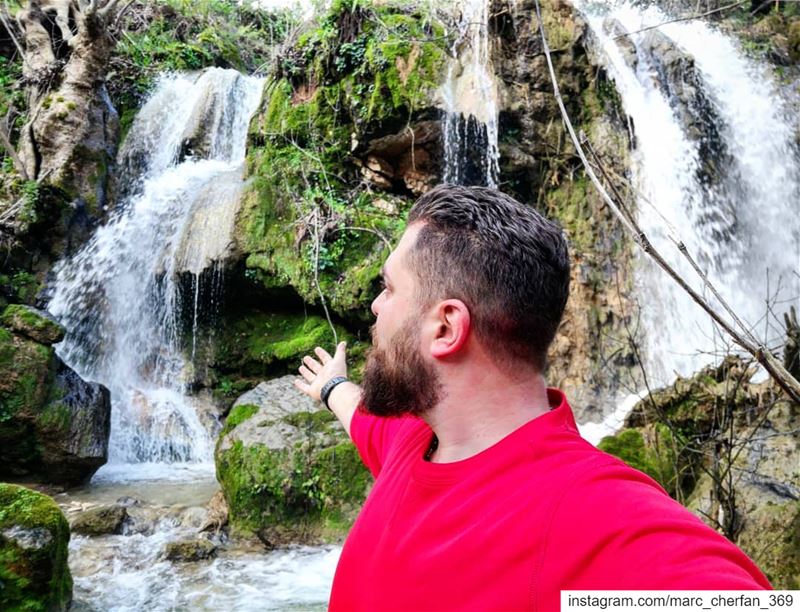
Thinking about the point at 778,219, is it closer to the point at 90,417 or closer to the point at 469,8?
the point at 469,8

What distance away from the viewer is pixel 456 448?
1.29 metres

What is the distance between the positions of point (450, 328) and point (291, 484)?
4.33 meters

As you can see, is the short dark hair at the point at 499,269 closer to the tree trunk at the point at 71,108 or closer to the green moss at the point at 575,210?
the green moss at the point at 575,210

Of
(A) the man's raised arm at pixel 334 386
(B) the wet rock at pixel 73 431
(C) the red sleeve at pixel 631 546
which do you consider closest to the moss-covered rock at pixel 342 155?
(B) the wet rock at pixel 73 431

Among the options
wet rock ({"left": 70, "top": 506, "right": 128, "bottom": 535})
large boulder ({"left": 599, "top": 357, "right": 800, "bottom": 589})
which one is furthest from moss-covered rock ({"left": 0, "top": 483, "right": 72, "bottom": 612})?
large boulder ({"left": 599, "top": 357, "right": 800, "bottom": 589})

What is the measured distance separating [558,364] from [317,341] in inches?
147

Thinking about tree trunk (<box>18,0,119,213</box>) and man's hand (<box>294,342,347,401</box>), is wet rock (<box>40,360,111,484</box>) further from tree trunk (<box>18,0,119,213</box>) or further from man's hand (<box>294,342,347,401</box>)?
man's hand (<box>294,342,347,401</box>)

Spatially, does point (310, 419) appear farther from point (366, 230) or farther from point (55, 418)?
point (366, 230)

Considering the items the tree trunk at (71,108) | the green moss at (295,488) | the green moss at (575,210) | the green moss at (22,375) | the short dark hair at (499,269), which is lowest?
the green moss at (295,488)

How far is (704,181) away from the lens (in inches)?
364

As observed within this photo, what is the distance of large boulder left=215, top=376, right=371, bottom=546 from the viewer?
5.13 m

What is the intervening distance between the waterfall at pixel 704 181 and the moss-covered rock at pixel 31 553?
24.5 ft

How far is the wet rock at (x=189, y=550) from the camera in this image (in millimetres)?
4742

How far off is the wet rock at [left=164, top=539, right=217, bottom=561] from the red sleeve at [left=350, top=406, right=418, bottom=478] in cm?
356
